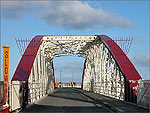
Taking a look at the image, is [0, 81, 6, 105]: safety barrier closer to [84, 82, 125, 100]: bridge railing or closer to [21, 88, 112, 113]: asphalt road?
[21, 88, 112, 113]: asphalt road

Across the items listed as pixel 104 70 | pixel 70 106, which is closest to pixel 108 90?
pixel 104 70

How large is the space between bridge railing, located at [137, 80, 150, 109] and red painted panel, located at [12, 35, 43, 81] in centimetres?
805

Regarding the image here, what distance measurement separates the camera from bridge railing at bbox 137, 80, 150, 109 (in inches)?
673

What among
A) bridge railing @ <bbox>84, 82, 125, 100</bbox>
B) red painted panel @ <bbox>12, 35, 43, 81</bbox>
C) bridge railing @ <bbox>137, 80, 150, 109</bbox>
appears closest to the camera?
bridge railing @ <bbox>137, 80, 150, 109</bbox>

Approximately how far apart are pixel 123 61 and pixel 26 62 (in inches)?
308

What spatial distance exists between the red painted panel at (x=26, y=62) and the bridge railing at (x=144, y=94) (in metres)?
8.05

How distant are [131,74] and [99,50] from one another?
48.9 feet

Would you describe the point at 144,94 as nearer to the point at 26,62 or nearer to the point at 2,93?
the point at 2,93

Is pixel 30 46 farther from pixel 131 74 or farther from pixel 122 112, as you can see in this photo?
pixel 122 112

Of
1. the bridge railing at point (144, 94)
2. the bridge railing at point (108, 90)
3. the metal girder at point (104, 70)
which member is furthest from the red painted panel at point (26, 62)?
the bridge railing at point (144, 94)

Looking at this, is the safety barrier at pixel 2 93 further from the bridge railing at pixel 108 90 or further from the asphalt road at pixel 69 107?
the bridge railing at pixel 108 90

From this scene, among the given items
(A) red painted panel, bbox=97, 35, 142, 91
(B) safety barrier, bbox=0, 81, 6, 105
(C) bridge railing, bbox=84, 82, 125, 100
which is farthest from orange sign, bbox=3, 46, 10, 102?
(C) bridge railing, bbox=84, 82, 125, 100

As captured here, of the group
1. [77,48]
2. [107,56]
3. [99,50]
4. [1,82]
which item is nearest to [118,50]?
[107,56]

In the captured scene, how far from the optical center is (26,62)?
2580 centimetres
